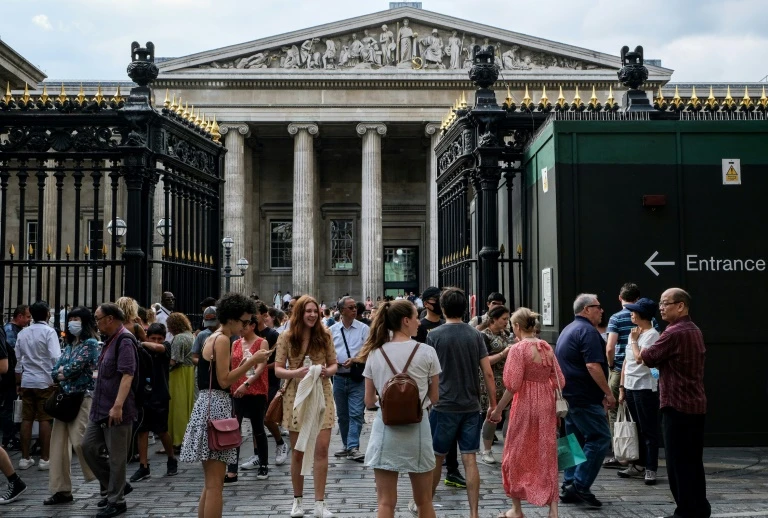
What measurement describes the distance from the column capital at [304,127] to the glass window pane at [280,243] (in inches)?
299

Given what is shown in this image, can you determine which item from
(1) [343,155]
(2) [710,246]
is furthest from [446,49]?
(2) [710,246]

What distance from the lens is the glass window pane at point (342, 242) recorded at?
52.7 metres

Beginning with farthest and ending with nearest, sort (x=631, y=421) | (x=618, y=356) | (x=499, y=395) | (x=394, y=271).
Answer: (x=394, y=271) → (x=499, y=395) → (x=618, y=356) → (x=631, y=421)

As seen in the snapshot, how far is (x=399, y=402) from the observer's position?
603 centimetres

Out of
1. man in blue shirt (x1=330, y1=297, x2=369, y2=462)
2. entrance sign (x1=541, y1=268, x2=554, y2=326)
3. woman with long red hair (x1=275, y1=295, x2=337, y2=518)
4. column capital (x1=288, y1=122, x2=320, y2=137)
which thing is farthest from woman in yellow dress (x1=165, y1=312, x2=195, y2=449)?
column capital (x1=288, y1=122, x2=320, y2=137)

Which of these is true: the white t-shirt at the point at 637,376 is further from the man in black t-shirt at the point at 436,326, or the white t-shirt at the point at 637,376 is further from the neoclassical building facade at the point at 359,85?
the neoclassical building facade at the point at 359,85

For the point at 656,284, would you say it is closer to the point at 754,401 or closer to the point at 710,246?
the point at 710,246

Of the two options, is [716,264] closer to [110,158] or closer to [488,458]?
[488,458]

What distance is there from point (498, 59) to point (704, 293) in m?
37.2

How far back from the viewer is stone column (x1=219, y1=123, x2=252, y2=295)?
44469mm

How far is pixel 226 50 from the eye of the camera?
45.6m

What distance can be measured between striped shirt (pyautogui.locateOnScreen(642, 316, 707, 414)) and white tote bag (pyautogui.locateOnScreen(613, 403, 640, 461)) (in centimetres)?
215

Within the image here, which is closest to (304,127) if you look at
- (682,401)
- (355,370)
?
(355,370)

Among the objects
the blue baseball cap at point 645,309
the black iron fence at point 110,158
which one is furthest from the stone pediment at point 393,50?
the blue baseball cap at point 645,309
